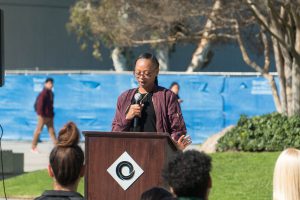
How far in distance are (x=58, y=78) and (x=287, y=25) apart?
9486mm

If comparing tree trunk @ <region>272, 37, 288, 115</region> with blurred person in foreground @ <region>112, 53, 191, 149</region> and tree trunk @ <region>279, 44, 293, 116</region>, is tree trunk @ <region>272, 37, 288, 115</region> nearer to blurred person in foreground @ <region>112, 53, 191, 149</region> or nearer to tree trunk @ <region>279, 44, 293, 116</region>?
tree trunk @ <region>279, 44, 293, 116</region>

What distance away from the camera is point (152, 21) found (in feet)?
66.1

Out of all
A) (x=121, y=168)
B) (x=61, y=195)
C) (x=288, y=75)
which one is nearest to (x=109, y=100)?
(x=288, y=75)

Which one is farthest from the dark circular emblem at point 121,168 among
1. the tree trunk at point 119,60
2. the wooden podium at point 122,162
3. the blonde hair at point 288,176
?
the tree trunk at point 119,60

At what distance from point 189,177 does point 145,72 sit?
270 cm

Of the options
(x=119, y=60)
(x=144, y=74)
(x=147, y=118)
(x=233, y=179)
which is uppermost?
(x=119, y=60)

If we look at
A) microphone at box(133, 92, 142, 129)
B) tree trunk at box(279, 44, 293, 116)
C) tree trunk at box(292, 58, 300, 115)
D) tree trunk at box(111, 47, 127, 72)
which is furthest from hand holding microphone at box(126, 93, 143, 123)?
tree trunk at box(111, 47, 127, 72)

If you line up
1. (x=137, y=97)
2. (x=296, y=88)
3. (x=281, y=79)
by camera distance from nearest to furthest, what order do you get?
(x=137, y=97) → (x=296, y=88) → (x=281, y=79)

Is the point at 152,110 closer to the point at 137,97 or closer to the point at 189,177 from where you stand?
the point at 137,97

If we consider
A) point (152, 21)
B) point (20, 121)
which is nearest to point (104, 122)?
point (20, 121)

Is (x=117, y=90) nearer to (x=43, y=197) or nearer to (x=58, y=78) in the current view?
(x=58, y=78)

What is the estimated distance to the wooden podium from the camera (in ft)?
21.3

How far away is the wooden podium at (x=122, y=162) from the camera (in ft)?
21.3

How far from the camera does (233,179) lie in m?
12.6
